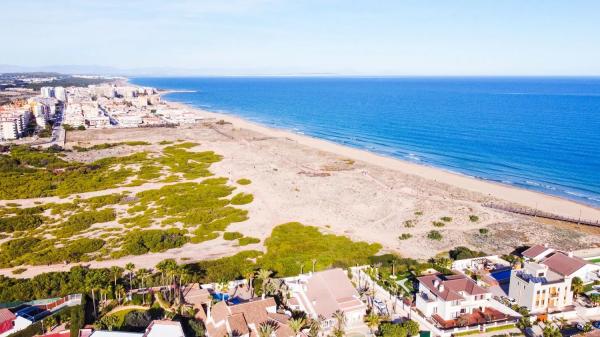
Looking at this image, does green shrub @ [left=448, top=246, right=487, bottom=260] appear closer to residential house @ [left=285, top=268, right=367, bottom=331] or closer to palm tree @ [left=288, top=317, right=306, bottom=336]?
residential house @ [left=285, top=268, right=367, bottom=331]

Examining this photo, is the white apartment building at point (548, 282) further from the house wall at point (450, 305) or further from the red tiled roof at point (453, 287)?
the red tiled roof at point (453, 287)

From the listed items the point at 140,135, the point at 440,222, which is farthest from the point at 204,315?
the point at 140,135

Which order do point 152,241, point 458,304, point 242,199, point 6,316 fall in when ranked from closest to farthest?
point 6,316
point 458,304
point 152,241
point 242,199

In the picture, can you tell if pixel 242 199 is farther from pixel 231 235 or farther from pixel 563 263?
pixel 563 263

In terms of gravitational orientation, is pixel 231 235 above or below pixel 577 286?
below

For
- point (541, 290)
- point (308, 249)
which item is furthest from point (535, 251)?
point (308, 249)

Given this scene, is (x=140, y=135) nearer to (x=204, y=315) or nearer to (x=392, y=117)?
(x=392, y=117)

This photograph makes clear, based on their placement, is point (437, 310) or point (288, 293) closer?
point (437, 310)
